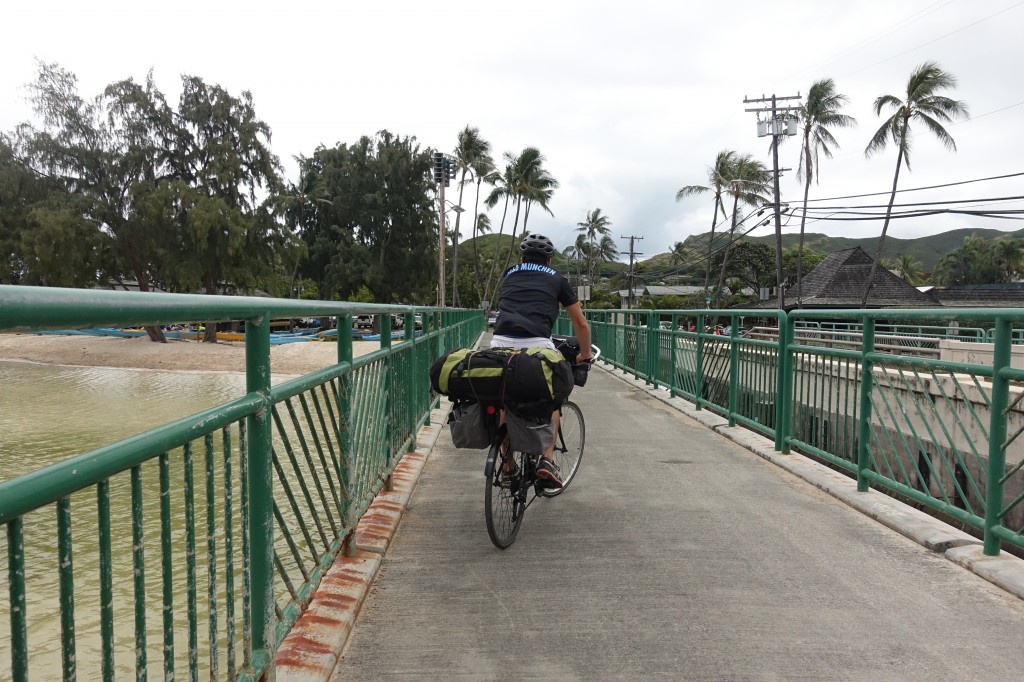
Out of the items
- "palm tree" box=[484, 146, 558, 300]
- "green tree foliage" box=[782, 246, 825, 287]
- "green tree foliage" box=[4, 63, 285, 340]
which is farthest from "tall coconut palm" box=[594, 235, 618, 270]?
"green tree foliage" box=[4, 63, 285, 340]

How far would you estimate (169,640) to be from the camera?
1.81 meters

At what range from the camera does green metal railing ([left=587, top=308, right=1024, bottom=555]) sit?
157 inches

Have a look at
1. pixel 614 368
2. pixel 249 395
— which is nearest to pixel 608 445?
pixel 249 395

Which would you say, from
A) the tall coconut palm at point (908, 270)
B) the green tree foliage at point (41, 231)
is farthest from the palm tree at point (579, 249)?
the green tree foliage at point (41, 231)

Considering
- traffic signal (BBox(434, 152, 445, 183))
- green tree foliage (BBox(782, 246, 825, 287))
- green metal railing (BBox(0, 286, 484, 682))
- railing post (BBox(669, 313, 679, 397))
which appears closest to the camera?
green metal railing (BBox(0, 286, 484, 682))

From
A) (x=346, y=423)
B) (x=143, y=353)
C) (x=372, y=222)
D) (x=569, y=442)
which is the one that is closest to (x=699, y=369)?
(x=569, y=442)

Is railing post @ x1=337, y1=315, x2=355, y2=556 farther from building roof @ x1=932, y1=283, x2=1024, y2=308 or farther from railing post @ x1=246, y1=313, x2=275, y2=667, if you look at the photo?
building roof @ x1=932, y1=283, x2=1024, y2=308

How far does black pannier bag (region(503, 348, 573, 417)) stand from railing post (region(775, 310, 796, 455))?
130 inches

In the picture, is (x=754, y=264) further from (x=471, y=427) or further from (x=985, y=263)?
(x=471, y=427)

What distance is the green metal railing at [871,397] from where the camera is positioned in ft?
13.1

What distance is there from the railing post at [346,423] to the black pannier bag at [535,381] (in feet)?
2.77

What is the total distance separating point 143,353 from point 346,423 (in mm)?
26976

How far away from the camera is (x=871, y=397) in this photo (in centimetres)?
529

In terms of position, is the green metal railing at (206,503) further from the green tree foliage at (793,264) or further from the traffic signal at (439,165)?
the green tree foliage at (793,264)
